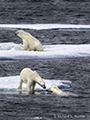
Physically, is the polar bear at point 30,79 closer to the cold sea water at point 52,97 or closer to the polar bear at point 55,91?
the cold sea water at point 52,97

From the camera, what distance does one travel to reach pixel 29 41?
18391mm

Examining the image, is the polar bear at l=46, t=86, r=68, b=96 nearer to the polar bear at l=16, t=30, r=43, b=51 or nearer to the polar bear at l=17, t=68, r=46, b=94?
the polar bear at l=17, t=68, r=46, b=94

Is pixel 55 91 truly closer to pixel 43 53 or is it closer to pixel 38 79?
pixel 38 79

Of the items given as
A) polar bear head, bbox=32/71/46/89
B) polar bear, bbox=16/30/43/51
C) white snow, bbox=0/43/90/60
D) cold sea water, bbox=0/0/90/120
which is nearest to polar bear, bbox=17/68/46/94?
polar bear head, bbox=32/71/46/89

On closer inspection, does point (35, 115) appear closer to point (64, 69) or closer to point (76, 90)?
point (76, 90)

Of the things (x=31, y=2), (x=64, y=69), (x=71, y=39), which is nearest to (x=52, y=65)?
(x=64, y=69)

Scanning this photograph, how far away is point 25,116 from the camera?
35.1ft

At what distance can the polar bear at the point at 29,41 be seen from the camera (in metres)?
18.3

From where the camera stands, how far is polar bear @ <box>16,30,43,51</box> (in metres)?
18.3

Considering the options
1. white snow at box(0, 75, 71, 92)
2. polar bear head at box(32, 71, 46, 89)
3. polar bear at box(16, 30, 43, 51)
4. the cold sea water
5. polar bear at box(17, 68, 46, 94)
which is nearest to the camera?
the cold sea water

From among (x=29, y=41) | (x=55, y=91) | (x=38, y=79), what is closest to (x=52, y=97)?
(x=55, y=91)

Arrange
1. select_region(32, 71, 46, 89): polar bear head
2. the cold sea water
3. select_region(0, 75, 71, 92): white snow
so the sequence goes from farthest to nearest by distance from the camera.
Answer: select_region(0, 75, 71, 92): white snow, select_region(32, 71, 46, 89): polar bear head, the cold sea water

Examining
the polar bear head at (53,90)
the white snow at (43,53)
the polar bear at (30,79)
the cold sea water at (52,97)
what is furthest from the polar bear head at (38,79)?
the white snow at (43,53)

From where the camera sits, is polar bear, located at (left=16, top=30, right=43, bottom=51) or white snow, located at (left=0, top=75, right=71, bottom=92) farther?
polar bear, located at (left=16, top=30, right=43, bottom=51)
